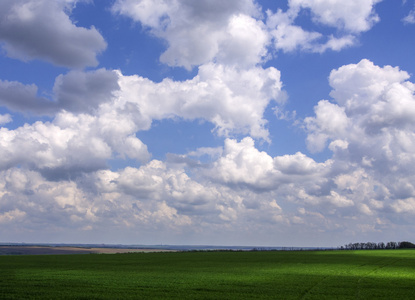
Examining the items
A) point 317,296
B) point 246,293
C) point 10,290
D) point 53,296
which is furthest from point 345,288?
point 10,290

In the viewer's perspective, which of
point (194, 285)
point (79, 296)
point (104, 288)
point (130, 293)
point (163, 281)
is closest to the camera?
point (79, 296)

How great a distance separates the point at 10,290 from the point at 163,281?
15.5 metres

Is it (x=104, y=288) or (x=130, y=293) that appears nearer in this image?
(x=130, y=293)

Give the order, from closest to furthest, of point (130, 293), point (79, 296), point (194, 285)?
point (79, 296), point (130, 293), point (194, 285)

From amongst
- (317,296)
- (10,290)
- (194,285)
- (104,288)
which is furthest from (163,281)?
(317,296)

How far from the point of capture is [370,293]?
3262cm

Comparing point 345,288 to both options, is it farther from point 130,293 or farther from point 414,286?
point 130,293

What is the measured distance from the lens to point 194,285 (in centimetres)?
3791

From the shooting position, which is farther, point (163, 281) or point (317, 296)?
point (163, 281)

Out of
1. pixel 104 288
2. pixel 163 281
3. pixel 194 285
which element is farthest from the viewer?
pixel 163 281

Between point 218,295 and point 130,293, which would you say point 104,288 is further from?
point 218,295

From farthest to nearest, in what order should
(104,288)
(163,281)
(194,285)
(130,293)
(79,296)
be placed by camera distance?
(163,281) → (194,285) → (104,288) → (130,293) → (79,296)

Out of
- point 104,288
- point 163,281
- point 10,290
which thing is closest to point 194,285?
point 163,281

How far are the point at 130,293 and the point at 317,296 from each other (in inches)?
634
